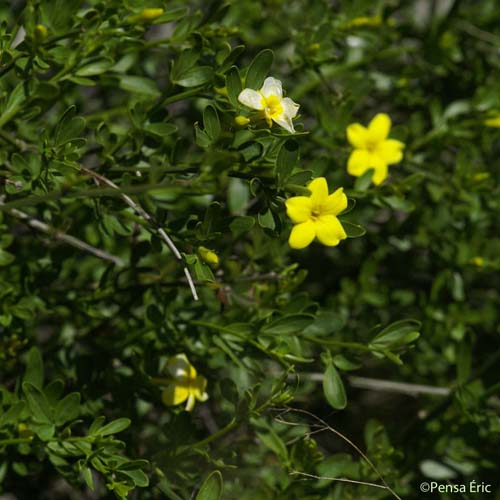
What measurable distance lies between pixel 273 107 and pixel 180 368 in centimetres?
71

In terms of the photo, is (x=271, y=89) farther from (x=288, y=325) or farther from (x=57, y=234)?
(x=57, y=234)

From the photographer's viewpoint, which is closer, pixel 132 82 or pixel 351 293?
pixel 132 82

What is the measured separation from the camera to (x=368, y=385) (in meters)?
2.39

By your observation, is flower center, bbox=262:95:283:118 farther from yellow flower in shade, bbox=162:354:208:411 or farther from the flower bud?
yellow flower in shade, bbox=162:354:208:411

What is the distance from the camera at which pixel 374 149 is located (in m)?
2.13

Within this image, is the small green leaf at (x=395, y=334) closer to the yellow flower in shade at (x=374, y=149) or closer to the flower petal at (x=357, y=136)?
the yellow flower in shade at (x=374, y=149)

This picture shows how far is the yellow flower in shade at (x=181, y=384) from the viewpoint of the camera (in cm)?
181

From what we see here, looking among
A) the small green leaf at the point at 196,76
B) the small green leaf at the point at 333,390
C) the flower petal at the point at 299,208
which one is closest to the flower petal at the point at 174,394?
the small green leaf at the point at 333,390

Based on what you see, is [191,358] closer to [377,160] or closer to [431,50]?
[377,160]

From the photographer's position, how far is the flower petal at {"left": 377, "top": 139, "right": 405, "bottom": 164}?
7.00 feet

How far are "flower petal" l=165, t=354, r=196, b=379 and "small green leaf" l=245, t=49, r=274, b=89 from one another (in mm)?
706

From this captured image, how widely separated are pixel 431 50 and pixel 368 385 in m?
1.16

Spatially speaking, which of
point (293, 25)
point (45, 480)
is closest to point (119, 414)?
point (45, 480)

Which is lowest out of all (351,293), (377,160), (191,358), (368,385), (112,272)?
(368,385)
